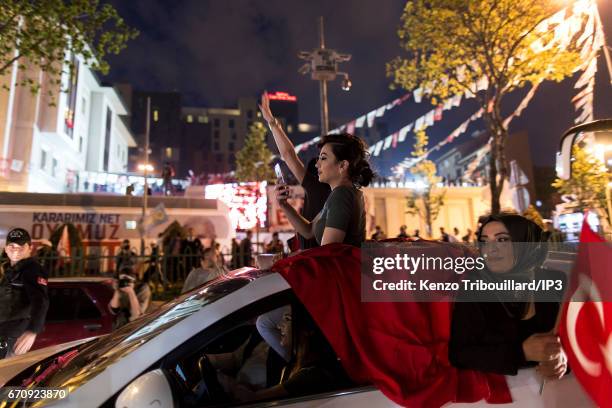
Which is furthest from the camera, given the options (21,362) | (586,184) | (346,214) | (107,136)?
(107,136)

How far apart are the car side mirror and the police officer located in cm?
266

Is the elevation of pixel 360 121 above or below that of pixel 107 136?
below

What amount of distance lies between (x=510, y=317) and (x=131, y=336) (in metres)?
1.88

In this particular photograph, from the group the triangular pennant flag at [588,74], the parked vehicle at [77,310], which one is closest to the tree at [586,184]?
the triangular pennant flag at [588,74]

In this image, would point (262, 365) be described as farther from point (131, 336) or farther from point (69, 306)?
point (69, 306)

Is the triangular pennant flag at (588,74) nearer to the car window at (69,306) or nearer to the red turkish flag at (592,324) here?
the red turkish flag at (592,324)

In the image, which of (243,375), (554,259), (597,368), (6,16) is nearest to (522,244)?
(554,259)

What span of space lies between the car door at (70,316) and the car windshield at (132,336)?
128 inches

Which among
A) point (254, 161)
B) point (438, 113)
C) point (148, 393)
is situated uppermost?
point (254, 161)

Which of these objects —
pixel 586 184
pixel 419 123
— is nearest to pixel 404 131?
pixel 419 123

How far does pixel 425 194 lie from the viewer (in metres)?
28.5

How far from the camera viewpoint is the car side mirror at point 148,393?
140 cm

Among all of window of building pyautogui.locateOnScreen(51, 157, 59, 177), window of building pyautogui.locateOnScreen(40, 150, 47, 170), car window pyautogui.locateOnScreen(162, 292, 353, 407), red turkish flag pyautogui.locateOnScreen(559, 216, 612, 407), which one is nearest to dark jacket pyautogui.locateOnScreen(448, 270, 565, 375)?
red turkish flag pyautogui.locateOnScreen(559, 216, 612, 407)

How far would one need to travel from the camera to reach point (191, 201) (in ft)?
59.8
